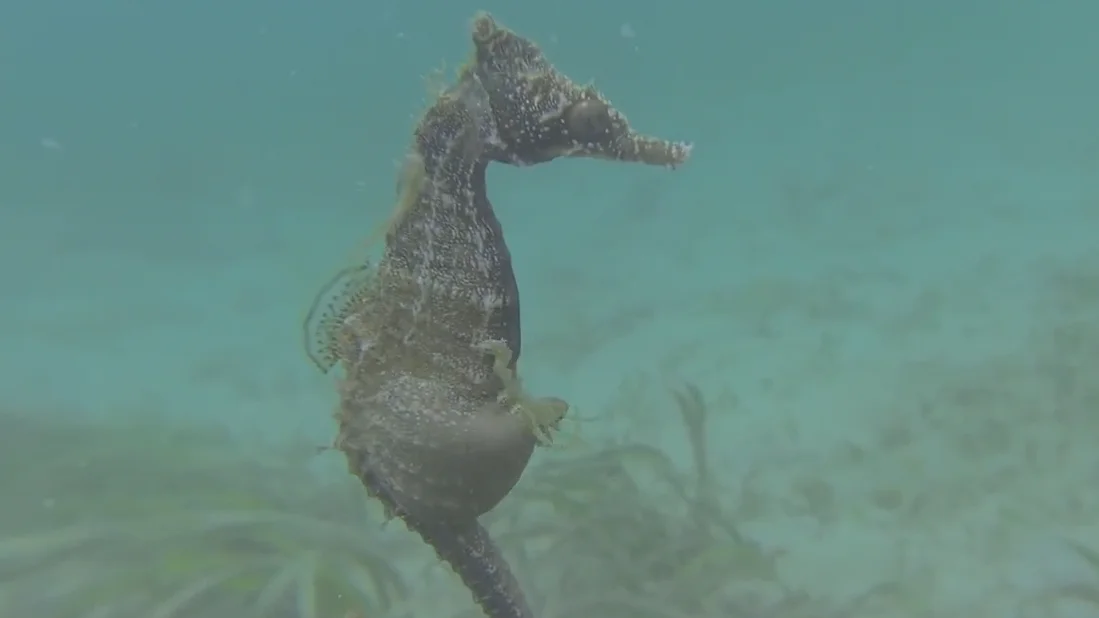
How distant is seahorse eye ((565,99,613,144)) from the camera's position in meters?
1.45

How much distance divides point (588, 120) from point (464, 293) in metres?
0.37

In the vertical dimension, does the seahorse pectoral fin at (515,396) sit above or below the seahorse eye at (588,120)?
below

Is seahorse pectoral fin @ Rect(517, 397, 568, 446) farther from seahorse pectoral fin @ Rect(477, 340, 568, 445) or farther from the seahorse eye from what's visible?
the seahorse eye

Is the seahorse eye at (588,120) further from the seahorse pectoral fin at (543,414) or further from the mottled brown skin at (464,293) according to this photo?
the seahorse pectoral fin at (543,414)

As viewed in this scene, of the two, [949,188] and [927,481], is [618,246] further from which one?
[927,481]

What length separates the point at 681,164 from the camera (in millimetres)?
1510

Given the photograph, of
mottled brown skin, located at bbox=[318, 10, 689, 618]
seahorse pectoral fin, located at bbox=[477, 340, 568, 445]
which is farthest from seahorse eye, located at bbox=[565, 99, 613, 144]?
seahorse pectoral fin, located at bbox=[477, 340, 568, 445]

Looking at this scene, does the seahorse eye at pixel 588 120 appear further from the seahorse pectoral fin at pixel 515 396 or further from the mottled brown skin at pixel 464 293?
the seahorse pectoral fin at pixel 515 396

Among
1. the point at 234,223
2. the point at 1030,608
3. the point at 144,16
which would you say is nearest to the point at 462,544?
the point at 1030,608

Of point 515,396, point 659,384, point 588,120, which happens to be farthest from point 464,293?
point 659,384

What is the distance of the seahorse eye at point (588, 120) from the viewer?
1453 millimetres

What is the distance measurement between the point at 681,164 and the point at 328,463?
5.32 meters

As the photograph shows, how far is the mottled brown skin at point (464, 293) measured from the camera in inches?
56.4

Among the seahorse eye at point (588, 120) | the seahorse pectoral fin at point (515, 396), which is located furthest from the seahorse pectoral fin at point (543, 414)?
the seahorse eye at point (588, 120)
